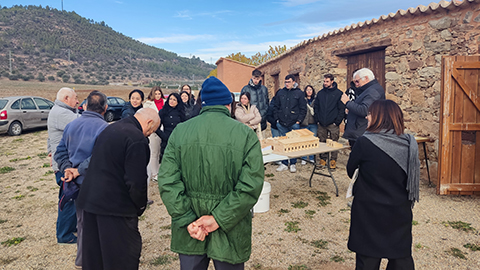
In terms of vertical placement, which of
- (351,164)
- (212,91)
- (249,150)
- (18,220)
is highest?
(212,91)

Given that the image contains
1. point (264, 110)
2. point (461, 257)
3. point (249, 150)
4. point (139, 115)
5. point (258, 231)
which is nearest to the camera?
point (249, 150)

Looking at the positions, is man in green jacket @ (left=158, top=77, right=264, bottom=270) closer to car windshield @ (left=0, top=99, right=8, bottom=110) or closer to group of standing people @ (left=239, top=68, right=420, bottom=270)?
group of standing people @ (left=239, top=68, right=420, bottom=270)

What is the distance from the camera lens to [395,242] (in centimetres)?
222

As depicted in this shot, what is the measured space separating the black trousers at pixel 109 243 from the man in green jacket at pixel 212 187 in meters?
0.57

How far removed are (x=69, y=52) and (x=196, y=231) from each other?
55882 millimetres

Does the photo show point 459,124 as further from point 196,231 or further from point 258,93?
point 196,231

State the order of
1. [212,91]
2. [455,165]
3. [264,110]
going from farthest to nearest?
A: [264,110] < [455,165] < [212,91]

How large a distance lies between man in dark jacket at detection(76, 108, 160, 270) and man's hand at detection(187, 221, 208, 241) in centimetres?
63

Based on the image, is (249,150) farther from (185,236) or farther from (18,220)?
(18,220)

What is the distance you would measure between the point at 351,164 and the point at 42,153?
31.4 ft

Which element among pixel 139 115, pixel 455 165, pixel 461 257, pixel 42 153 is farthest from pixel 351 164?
pixel 42 153

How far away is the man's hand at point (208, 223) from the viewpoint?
1787 millimetres

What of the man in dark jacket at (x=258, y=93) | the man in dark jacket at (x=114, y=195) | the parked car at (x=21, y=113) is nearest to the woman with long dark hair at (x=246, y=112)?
the man in dark jacket at (x=258, y=93)

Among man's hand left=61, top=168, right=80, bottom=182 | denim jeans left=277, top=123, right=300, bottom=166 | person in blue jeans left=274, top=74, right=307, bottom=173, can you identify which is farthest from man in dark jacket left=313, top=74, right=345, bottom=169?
man's hand left=61, top=168, right=80, bottom=182
